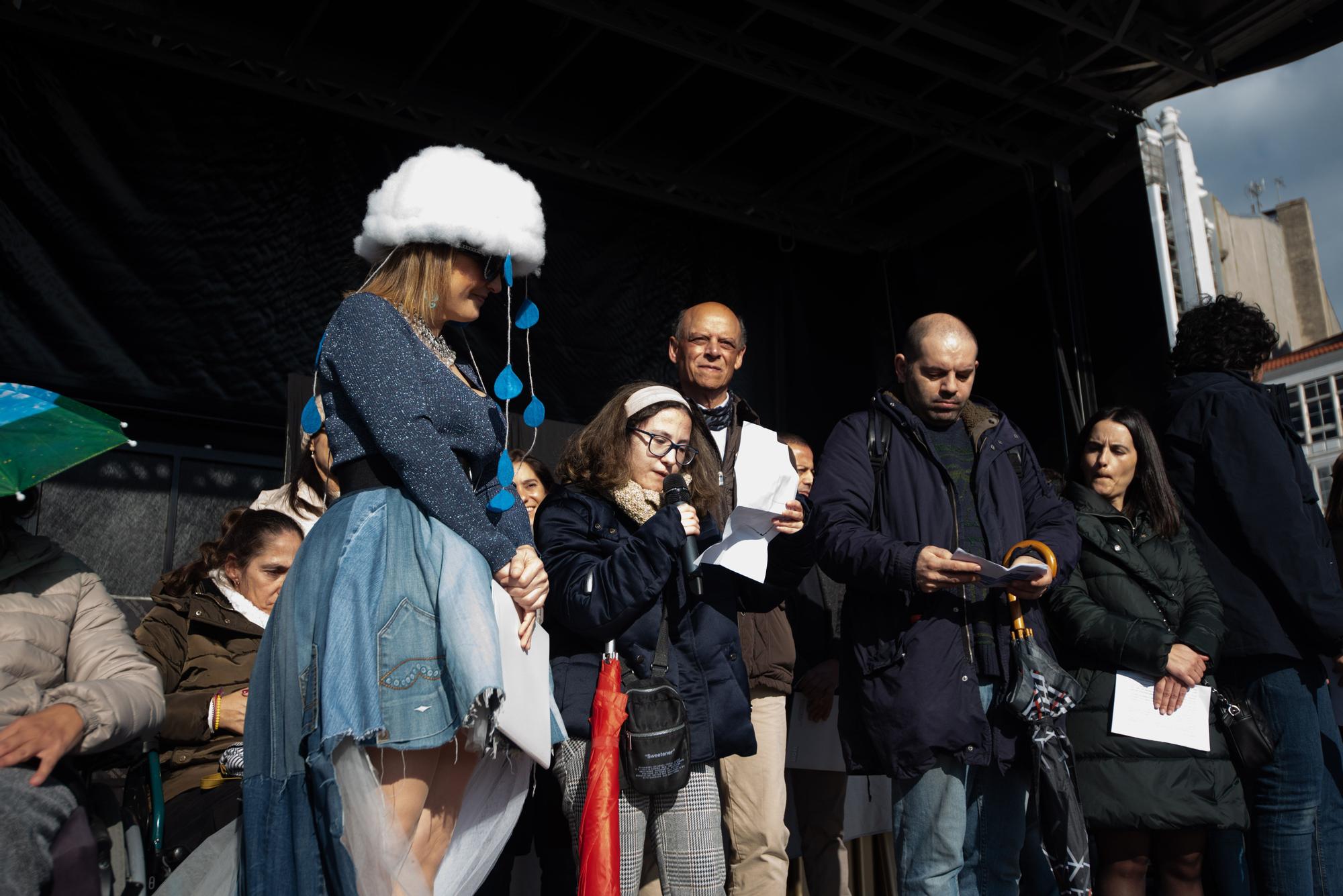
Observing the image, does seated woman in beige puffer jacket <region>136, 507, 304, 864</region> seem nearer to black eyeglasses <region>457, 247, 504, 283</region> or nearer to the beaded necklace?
the beaded necklace

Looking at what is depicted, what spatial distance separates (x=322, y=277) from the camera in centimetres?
504

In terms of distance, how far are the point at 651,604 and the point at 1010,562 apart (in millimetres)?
929

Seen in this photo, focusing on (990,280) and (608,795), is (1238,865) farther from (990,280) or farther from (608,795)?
(990,280)

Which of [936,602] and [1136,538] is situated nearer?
[936,602]

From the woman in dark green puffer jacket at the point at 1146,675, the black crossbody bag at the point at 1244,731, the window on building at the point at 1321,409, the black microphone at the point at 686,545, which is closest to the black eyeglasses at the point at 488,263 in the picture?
the black microphone at the point at 686,545

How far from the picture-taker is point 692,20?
15.9 feet

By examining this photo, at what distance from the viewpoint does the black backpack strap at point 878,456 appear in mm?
3027

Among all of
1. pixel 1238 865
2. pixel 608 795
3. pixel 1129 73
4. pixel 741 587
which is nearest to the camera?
pixel 608 795

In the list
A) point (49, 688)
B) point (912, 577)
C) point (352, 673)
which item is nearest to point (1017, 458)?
point (912, 577)

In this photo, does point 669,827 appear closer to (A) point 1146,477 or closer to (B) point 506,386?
(B) point 506,386

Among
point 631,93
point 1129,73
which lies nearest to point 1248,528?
point 1129,73

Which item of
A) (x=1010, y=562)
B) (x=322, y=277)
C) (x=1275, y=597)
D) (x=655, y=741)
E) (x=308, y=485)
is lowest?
(x=655, y=741)

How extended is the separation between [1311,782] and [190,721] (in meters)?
3.08

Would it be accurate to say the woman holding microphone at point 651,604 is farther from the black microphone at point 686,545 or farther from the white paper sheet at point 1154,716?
the white paper sheet at point 1154,716
